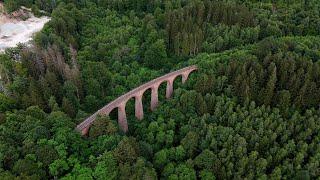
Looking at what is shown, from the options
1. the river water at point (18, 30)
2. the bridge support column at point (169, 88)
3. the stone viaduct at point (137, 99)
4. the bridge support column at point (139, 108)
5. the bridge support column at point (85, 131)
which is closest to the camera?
the bridge support column at point (85, 131)

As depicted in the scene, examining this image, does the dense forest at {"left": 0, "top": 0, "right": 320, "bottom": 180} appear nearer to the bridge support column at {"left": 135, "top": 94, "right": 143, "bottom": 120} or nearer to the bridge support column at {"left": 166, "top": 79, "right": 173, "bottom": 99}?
the bridge support column at {"left": 166, "top": 79, "right": 173, "bottom": 99}

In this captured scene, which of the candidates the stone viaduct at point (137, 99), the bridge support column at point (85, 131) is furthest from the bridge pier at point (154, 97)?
the bridge support column at point (85, 131)

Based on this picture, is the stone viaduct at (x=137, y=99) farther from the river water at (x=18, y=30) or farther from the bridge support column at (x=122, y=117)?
the river water at (x=18, y=30)

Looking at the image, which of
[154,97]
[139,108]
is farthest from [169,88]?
[139,108]

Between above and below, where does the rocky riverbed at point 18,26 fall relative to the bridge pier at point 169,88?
above

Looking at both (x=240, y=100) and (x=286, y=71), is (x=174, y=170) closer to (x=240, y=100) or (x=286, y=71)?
(x=240, y=100)
